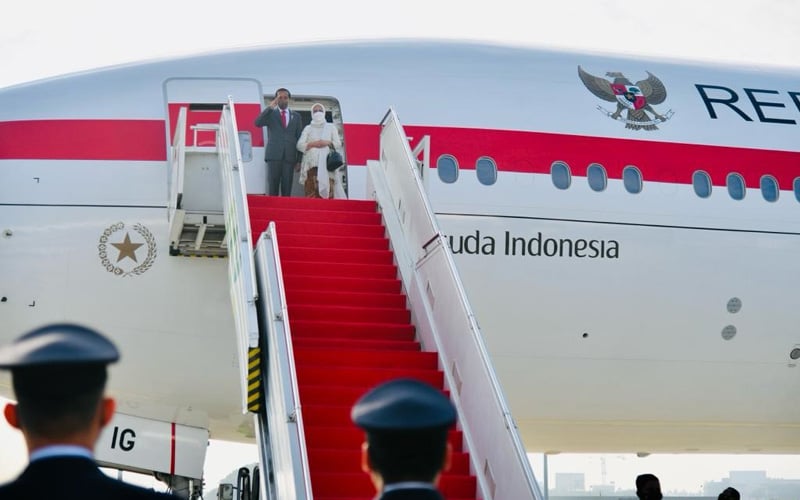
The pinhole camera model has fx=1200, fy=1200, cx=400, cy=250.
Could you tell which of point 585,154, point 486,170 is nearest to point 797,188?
point 585,154

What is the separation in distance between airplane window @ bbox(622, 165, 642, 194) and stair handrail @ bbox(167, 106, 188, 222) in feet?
14.3

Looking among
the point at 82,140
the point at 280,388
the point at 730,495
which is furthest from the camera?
the point at 82,140

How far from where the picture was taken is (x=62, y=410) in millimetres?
2555

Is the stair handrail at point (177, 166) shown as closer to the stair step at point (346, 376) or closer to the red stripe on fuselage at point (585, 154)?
the red stripe on fuselage at point (585, 154)

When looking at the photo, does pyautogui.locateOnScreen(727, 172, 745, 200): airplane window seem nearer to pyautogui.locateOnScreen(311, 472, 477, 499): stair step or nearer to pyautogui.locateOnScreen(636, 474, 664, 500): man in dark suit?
pyautogui.locateOnScreen(636, 474, 664, 500): man in dark suit

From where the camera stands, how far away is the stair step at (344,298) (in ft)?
27.5

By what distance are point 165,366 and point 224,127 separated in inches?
91.5

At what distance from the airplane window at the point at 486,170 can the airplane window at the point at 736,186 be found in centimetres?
265

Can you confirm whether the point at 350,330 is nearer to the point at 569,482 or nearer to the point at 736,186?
the point at 736,186

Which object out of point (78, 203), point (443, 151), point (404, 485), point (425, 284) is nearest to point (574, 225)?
point (443, 151)

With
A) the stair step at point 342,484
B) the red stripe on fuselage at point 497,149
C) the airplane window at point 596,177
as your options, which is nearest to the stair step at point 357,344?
the stair step at point 342,484

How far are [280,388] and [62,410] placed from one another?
4505mm

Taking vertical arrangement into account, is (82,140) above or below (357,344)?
above

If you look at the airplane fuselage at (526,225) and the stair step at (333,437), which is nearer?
the stair step at (333,437)
